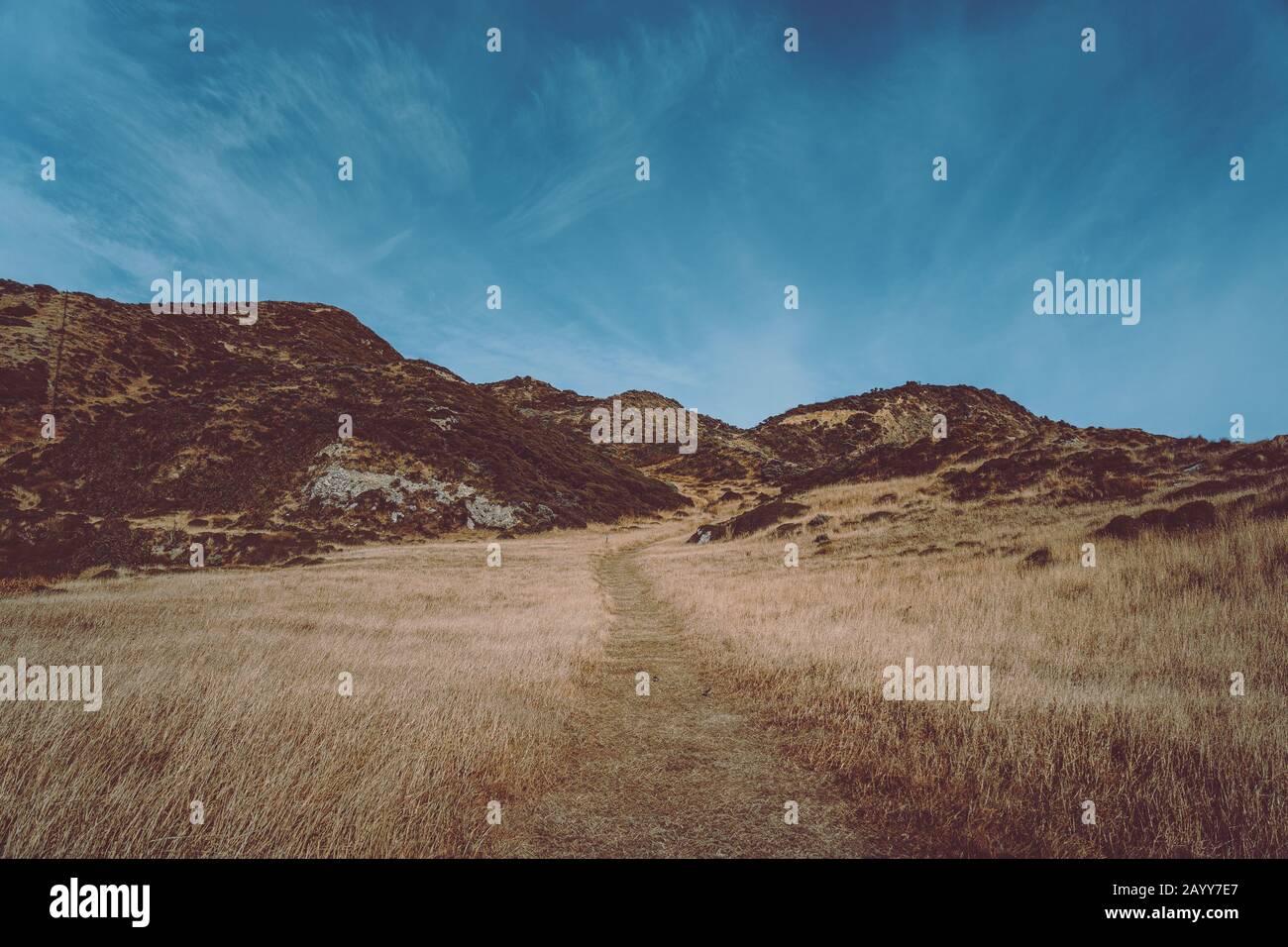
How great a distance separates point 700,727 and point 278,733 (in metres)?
5.20

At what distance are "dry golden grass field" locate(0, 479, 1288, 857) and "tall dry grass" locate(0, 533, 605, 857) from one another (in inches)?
1.3

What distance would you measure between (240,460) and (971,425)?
6322 cm

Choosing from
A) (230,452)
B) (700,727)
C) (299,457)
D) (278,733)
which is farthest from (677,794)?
(230,452)

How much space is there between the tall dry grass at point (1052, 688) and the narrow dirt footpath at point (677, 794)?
554 mm

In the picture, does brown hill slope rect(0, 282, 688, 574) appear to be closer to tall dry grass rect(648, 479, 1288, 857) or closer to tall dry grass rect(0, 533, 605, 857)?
tall dry grass rect(0, 533, 605, 857)

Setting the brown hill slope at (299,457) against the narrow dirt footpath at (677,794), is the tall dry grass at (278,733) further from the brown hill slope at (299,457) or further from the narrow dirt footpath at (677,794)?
the brown hill slope at (299,457)

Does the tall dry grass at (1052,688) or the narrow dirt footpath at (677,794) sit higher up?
the tall dry grass at (1052,688)

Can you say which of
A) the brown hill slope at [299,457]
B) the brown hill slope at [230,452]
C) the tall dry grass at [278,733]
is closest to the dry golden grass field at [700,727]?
the tall dry grass at [278,733]

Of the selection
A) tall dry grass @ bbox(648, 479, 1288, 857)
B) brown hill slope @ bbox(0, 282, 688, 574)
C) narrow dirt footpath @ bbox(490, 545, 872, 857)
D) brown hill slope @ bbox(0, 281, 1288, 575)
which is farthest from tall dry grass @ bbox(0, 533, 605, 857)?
brown hill slope @ bbox(0, 282, 688, 574)

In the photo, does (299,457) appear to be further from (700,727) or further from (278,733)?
(700,727)

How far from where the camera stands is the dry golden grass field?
4352 millimetres

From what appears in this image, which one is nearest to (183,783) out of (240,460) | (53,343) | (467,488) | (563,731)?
(563,731)

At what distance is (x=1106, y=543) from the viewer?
13984 millimetres

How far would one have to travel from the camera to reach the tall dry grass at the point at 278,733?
161 inches
